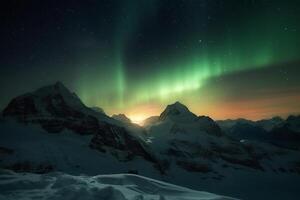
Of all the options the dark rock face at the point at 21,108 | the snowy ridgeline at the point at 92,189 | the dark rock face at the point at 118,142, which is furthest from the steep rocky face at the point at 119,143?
the snowy ridgeline at the point at 92,189

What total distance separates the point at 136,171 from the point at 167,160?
44.4 metres

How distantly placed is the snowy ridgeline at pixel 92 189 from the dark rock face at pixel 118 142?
13678 centimetres

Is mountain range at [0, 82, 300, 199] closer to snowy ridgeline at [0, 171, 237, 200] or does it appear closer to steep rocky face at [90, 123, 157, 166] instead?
steep rocky face at [90, 123, 157, 166]

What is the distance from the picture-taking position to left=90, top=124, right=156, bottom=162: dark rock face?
165500 mm

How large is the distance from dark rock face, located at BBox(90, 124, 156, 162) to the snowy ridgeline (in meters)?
137

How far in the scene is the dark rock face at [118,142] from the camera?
6516 inches

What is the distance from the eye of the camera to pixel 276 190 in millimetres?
183625

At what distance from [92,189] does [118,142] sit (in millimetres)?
153193

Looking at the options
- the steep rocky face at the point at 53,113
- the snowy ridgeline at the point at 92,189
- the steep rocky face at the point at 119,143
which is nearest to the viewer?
the snowy ridgeline at the point at 92,189

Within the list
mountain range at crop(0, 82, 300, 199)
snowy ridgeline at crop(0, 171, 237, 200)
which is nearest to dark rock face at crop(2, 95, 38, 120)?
mountain range at crop(0, 82, 300, 199)

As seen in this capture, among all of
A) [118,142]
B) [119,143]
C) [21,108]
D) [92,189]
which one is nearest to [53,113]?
[21,108]

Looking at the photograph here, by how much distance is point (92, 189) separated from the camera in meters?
21.9

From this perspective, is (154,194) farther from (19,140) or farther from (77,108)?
(77,108)

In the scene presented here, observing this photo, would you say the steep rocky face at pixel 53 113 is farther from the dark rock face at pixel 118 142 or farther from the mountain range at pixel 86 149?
the dark rock face at pixel 118 142
